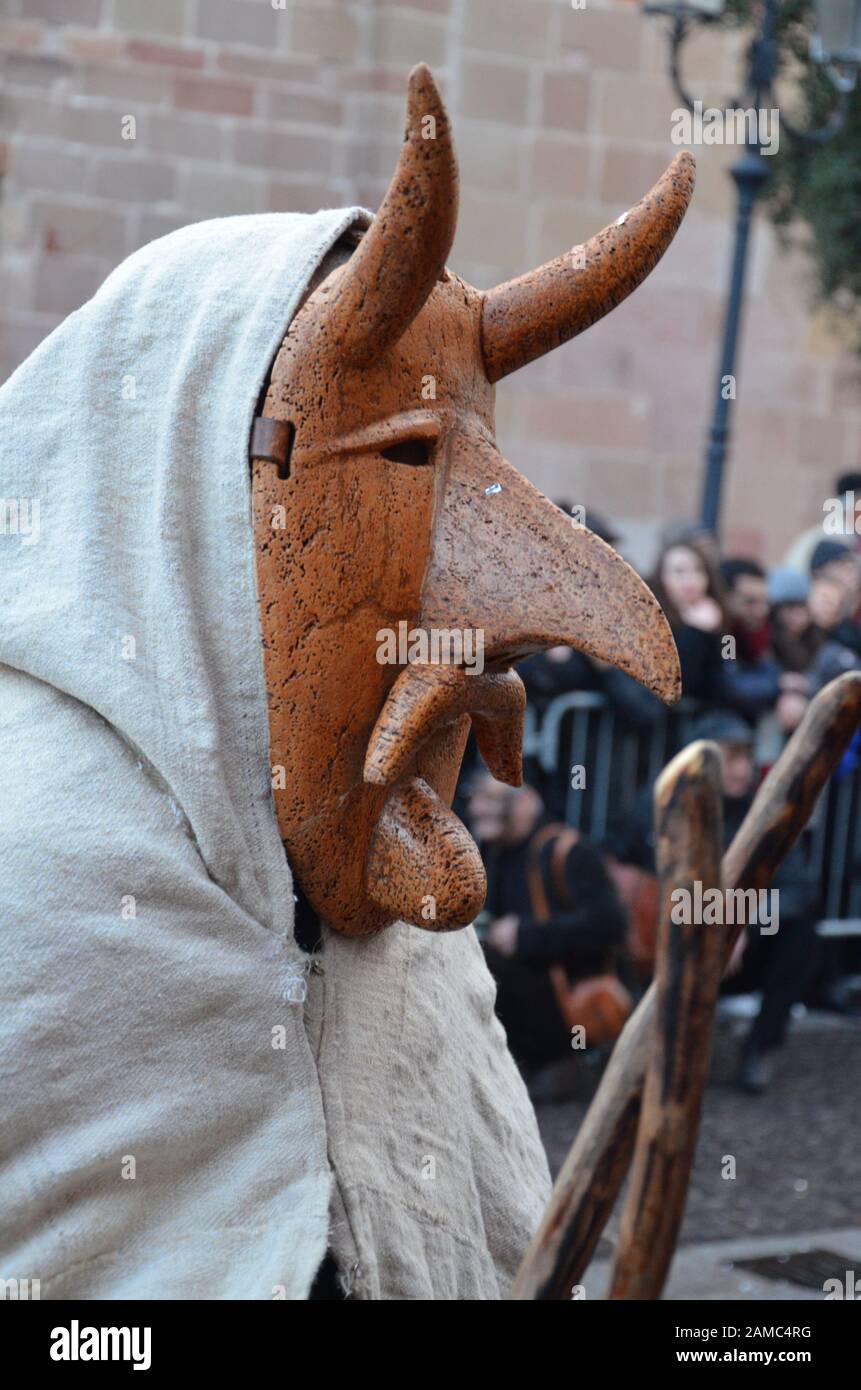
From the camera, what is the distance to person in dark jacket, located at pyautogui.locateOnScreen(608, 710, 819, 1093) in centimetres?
641

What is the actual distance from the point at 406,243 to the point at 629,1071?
0.85 meters

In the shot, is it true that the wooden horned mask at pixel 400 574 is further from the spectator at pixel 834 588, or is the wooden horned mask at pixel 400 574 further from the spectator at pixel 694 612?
the spectator at pixel 834 588

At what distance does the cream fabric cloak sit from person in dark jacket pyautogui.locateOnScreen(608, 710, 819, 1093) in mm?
4449

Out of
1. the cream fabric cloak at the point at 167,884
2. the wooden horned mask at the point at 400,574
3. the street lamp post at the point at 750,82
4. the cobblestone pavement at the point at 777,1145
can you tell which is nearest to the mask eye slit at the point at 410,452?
the wooden horned mask at the point at 400,574

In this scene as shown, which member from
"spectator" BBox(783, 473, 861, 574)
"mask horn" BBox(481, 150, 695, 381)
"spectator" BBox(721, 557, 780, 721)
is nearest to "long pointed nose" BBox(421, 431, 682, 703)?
"mask horn" BBox(481, 150, 695, 381)

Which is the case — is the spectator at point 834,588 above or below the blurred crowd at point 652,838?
above

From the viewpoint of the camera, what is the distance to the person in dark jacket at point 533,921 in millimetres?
5922

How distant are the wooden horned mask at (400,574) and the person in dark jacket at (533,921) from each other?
3.99 metres

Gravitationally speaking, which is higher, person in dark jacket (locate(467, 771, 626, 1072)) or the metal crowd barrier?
the metal crowd barrier

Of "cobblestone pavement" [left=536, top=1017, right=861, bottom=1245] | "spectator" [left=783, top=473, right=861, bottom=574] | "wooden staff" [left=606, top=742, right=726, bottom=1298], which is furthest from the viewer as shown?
"spectator" [left=783, top=473, right=861, bottom=574]

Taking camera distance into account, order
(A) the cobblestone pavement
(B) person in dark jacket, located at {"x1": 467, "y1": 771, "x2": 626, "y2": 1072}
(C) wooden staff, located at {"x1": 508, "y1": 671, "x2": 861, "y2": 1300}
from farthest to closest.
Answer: (B) person in dark jacket, located at {"x1": 467, "y1": 771, "x2": 626, "y2": 1072}
(A) the cobblestone pavement
(C) wooden staff, located at {"x1": 508, "y1": 671, "x2": 861, "y2": 1300}

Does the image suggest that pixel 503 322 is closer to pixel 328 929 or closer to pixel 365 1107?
pixel 328 929

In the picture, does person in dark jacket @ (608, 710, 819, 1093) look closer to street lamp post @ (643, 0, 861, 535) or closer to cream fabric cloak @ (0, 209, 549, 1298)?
street lamp post @ (643, 0, 861, 535)

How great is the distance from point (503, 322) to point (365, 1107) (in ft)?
2.79
